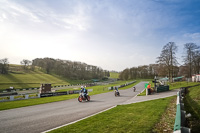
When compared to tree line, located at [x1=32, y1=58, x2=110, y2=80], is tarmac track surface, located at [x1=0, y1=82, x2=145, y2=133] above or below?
below

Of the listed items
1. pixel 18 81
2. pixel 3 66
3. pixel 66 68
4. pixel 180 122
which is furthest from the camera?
pixel 66 68

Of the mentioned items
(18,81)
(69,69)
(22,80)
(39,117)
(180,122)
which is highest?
(69,69)

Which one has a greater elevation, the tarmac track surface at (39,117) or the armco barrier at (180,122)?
the armco barrier at (180,122)

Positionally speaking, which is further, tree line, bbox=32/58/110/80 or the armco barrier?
tree line, bbox=32/58/110/80

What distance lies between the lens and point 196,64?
42.8 meters

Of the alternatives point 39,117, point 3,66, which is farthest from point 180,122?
point 3,66

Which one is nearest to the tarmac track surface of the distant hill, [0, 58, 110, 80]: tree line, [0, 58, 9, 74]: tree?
the distant hill

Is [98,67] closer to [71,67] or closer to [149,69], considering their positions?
[71,67]

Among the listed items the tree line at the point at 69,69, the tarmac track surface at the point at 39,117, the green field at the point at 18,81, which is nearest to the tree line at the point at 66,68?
the tree line at the point at 69,69

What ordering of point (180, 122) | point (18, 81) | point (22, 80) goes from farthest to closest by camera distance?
point (22, 80) < point (18, 81) < point (180, 122)

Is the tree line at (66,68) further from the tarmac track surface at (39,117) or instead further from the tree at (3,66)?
the tarmac track surface at (39,117)

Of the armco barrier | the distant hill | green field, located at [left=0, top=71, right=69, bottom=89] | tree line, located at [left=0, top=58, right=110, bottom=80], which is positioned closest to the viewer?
the armco barrier

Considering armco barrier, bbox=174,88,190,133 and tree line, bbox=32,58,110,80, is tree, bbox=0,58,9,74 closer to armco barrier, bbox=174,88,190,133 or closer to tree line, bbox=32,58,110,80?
tree line, bbox=32,58,110,80

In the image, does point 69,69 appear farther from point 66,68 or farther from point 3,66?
point 3,66
